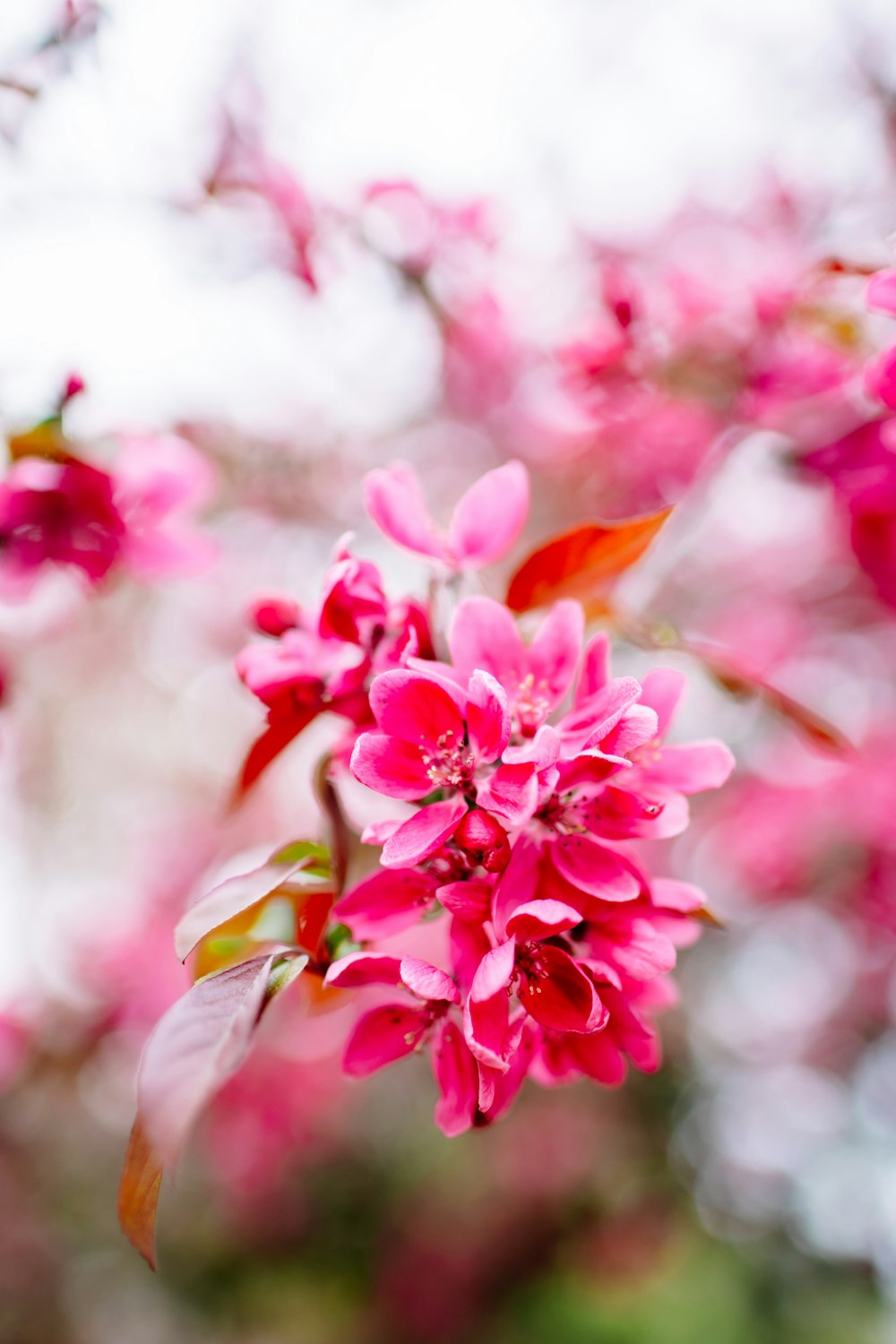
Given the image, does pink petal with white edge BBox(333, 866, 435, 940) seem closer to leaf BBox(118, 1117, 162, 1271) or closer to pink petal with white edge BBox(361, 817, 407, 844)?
pink petal with white edge BBox(361, 817, 407, 844)

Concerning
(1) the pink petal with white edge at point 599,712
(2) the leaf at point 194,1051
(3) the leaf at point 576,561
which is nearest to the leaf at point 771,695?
(3) the leaf at point 576,561

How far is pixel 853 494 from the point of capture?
1.45m

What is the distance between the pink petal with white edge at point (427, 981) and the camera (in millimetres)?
801

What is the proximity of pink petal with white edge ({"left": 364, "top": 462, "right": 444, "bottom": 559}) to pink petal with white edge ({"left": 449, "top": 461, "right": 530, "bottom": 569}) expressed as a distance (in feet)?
0.10

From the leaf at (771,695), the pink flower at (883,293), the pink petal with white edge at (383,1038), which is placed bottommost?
the pink petal with white edge at (383,1038)

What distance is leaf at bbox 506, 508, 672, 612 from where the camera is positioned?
3.67 feet

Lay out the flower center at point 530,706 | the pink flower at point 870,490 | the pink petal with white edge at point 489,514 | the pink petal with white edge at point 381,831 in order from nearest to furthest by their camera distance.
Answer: the pink petal with white edge at point 381,831 → the flower center at point 530,706 → the pink petal with white edge at point 489,514 → the pink flower at point 870,490

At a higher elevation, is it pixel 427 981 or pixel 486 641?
pixel 486 641

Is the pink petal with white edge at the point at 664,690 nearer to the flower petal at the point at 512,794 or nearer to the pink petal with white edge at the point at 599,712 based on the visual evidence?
the pink petal with white edge at the point at 599,712

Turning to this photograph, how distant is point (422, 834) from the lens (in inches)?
33.5

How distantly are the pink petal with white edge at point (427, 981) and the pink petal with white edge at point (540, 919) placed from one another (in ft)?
0.22

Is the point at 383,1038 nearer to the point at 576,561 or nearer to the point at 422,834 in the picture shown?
the point at 422,834

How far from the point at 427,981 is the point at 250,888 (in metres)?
0.22

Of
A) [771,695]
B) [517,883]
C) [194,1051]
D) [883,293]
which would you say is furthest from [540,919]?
[883,293]
